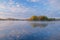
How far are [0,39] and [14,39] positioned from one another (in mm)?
899

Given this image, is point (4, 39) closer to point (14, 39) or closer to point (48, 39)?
point (14, 39)

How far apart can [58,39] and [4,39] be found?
11.6 feet

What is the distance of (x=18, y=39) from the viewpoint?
6676 mm

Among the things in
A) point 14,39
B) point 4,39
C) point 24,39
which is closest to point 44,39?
point 24,39

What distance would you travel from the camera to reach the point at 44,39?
7.00 meters

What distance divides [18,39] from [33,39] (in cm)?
100

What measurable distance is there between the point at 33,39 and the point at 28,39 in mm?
353

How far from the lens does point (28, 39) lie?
6730 millimetres

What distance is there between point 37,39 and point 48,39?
732 mm

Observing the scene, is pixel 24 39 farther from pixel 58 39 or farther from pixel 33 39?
pixel 58 39

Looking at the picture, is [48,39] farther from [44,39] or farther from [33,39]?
[33,39]

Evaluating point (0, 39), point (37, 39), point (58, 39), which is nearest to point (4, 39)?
point (0, 39)

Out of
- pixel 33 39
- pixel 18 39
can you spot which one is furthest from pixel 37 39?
pixel 18 39

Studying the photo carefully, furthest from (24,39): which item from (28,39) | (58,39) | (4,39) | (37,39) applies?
(58,39)
